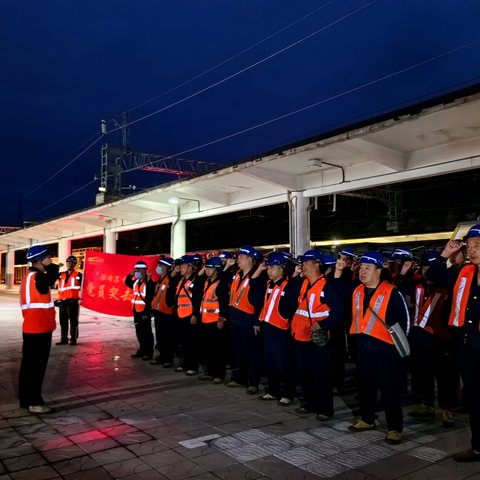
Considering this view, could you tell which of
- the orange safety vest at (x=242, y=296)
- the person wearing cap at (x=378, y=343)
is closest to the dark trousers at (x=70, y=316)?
the orange safety vest at (x=242, y=296)

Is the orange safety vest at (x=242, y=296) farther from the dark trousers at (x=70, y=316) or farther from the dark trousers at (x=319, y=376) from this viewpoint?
the dark trousers at (x=70, y=316)

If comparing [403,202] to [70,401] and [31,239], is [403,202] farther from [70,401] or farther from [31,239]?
[31,239]

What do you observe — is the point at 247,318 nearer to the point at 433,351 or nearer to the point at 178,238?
the point at 433,351

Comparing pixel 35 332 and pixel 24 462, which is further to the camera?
pixel 35 332

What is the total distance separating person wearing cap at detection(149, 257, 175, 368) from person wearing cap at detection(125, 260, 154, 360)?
0.20 metres

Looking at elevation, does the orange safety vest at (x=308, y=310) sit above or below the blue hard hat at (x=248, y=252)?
below

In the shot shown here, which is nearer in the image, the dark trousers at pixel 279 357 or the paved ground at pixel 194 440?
the paved ground at pixel 194 440

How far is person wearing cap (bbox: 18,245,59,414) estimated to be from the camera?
5.75m

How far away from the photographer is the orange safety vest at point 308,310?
17.7 ft

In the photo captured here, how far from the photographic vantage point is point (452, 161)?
8.66 meters

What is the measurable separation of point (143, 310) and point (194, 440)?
4.48 meters

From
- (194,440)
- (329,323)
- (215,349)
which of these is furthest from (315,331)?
(215,349)

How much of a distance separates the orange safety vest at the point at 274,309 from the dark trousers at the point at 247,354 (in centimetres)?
53

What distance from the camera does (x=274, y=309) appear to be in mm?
6008
